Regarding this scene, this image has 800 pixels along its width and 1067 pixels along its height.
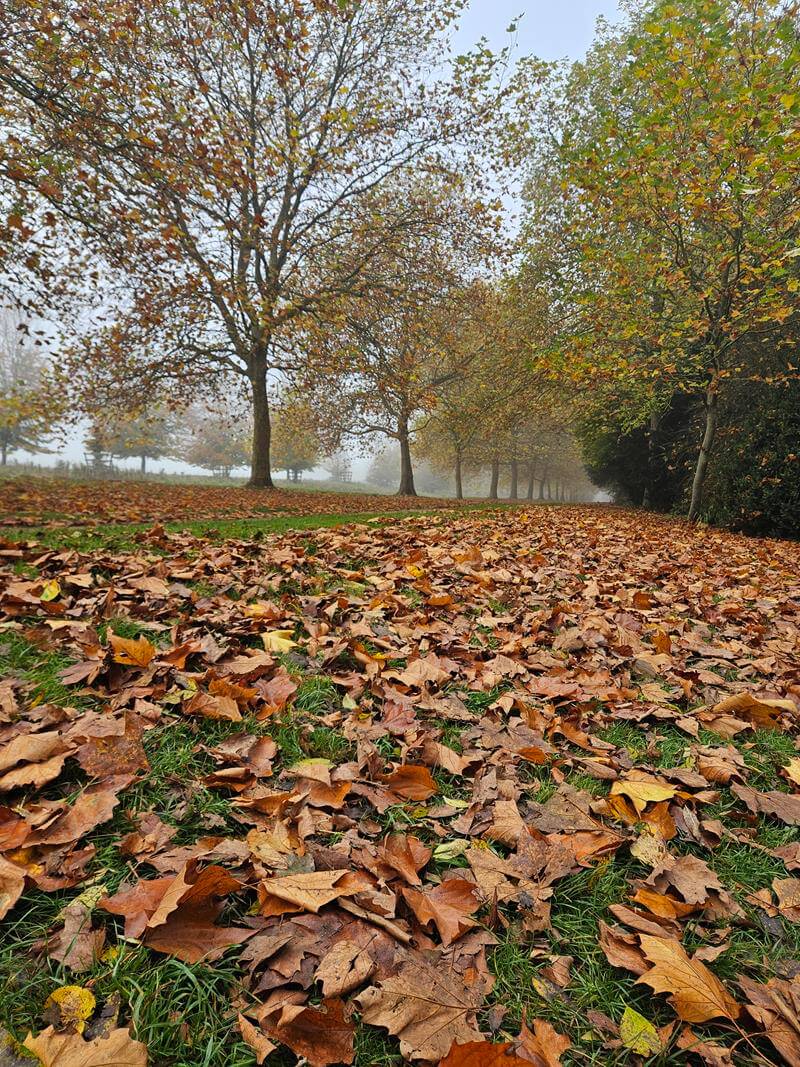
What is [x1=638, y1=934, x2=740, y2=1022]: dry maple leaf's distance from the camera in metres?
0.93

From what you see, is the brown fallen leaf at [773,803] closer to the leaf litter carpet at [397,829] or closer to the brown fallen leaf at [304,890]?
the leaf litter carpet at [397,829]

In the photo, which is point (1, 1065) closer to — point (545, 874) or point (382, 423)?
point (545, 874)

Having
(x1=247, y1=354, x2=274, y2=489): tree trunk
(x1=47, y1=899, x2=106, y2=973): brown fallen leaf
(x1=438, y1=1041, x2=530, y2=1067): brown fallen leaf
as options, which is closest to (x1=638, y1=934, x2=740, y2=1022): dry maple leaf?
(x1=438, y1=1041, x2=530, y2=1067): brown fallen leaf

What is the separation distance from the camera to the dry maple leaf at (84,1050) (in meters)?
0.76

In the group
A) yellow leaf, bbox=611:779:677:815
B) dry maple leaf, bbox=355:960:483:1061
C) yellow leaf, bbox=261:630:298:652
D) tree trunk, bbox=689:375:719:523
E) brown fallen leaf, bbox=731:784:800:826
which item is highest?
tree trunk, bbox=689:375:719:523

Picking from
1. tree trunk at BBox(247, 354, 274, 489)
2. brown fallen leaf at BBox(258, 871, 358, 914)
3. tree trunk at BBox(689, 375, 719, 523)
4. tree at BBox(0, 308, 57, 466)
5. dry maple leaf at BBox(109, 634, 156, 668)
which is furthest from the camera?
tree trunk at BBox(247, 354, 274, 489)

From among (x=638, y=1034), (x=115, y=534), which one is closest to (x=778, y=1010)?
(x=638, y=1034)

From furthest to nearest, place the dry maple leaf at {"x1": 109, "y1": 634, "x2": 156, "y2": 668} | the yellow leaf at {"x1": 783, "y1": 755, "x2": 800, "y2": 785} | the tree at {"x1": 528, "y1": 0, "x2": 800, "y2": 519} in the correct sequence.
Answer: the tree at {"x1": 528, "y1": 0, "x2": 800, "y2": 519}
the dry maple leaf at {"x1": 109, "y1": 634, "x2": 156, "y2": 668}
the yellow leaf at {"x1": 783, "y1": 755, "x2": 800, "y2": 785}

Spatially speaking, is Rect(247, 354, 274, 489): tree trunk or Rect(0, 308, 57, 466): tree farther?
Rect(247, 354, 274, 489): tree trunk

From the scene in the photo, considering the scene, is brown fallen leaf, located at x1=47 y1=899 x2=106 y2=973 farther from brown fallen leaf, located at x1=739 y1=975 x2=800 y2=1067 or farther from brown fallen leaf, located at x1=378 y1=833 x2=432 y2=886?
brown fallen leaf, located at x1=739 y1=975 x2=800 y2=1067

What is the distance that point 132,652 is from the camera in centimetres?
193

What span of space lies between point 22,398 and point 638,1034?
506 inches

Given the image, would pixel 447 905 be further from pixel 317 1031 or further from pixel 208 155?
pixel 208 155

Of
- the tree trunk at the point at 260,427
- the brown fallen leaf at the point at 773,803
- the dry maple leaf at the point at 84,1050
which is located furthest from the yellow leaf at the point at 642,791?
the tree trunk at the point at 260,427
